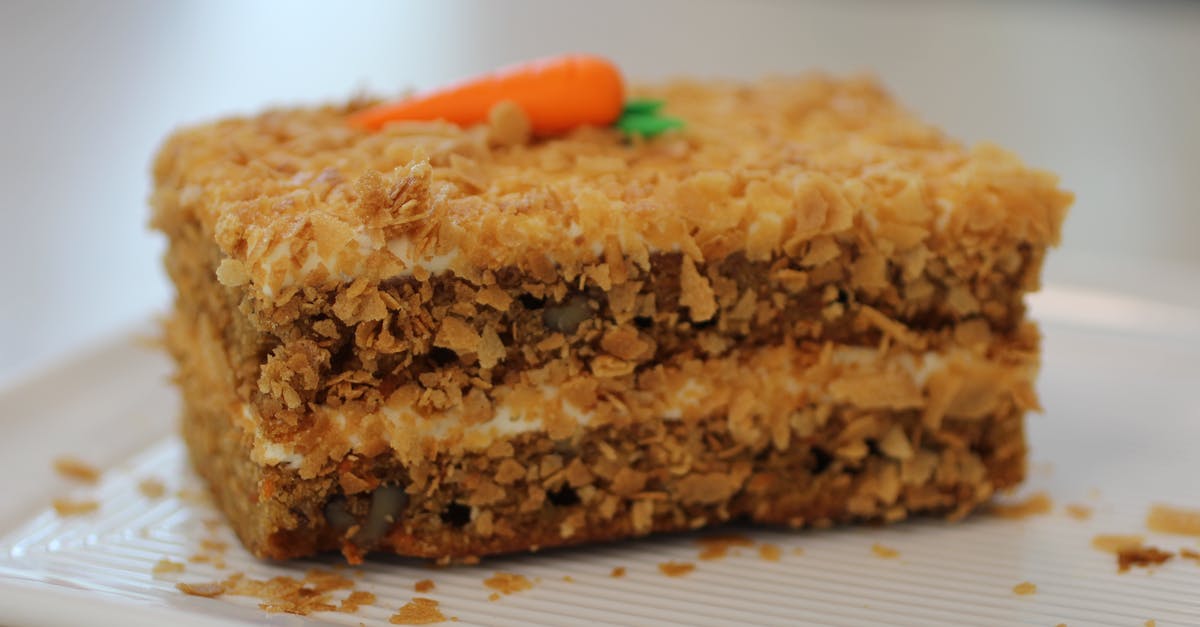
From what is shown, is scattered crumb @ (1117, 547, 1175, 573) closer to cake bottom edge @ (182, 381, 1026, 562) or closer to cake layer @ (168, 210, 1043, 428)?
cake bottom edge @ (182, 381, 1026, 562)

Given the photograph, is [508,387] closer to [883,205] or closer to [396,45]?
[883,205]

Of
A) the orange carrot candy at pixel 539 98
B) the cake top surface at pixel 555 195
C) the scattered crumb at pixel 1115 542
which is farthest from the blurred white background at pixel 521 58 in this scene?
the scattered crumb at pixel 1115 542

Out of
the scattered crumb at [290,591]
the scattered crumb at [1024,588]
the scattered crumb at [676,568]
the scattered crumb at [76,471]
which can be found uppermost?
the scattered crumb at [76,471]

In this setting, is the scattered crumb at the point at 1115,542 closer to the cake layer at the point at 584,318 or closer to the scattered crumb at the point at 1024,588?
the scattered crumb at the point at 1024,588

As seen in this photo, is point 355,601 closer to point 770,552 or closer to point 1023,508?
point 770,552

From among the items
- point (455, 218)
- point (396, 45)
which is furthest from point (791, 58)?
point (455, 218)

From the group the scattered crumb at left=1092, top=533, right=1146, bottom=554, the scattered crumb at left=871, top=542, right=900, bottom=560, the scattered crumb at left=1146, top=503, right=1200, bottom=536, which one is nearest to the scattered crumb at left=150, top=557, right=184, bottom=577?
the scattered crumb at left=871, top=542, right=900, bottom=560

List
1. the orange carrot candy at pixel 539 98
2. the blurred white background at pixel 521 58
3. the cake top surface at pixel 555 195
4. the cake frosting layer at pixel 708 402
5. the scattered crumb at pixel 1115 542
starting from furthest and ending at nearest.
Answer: the blurred white background at pixel 521 58, the orange carrot candy at pixel 539 98, the scattered crumb at pixel 1115 542, the cake frosting layer at pixel 708 402, the cake top surface at pixel 555 195

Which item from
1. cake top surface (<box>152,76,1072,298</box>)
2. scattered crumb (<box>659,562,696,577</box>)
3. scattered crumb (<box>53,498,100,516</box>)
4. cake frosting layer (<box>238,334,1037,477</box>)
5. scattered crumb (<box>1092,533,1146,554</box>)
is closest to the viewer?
cake top surface (<box>152,76,1072,298</box>)
